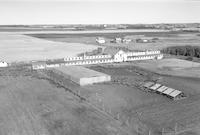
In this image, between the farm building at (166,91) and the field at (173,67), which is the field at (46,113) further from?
the field at (173,67)

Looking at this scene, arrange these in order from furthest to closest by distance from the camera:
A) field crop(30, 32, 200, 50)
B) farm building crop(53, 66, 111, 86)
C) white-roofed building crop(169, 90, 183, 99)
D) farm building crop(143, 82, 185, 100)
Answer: field crop(30, 32, 200, 50) < farm building crop(53, 66, 111, 86) < farm building crop(143, 82, 185, 100) < white-roofed building crop(169, 90, 183, 99)

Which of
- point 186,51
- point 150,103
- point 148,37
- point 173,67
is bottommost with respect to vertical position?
point 150,103

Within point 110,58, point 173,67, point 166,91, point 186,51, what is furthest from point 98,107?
point 186,51

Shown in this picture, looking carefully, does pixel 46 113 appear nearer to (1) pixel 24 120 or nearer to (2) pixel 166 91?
(1) pixel 24 120

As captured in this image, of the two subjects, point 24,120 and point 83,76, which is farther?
point 83,76

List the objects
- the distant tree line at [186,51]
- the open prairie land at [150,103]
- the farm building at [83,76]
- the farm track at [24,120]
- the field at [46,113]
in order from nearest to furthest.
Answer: the farm track at [24,120], the field at [46,113], the open prairie land at [150,103], the farm building at [83,76], the distant tree line at [186,51]

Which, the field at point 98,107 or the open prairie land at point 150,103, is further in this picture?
the open prairie land at point 150,103

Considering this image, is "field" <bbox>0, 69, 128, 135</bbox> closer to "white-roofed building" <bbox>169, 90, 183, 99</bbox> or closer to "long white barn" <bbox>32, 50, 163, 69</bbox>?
"white-roofed building" <bbox>169, 90, 183, 99</bbox>

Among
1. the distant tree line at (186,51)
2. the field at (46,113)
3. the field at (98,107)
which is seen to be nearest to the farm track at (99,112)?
the field at (98,107)

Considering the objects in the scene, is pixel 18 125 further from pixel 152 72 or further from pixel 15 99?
pixel 152 72

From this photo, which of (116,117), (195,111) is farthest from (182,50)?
(116,117)

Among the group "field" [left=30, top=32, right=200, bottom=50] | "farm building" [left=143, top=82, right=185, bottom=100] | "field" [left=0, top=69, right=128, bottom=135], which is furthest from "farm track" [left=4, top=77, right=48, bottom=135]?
"field" [left=30, top=32, right=200, bottom=50]

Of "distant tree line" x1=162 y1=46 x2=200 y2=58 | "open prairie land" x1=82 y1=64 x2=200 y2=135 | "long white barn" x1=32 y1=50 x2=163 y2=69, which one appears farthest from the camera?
"distant tree line" x1=162 y1=46 x2=200 y2=58
